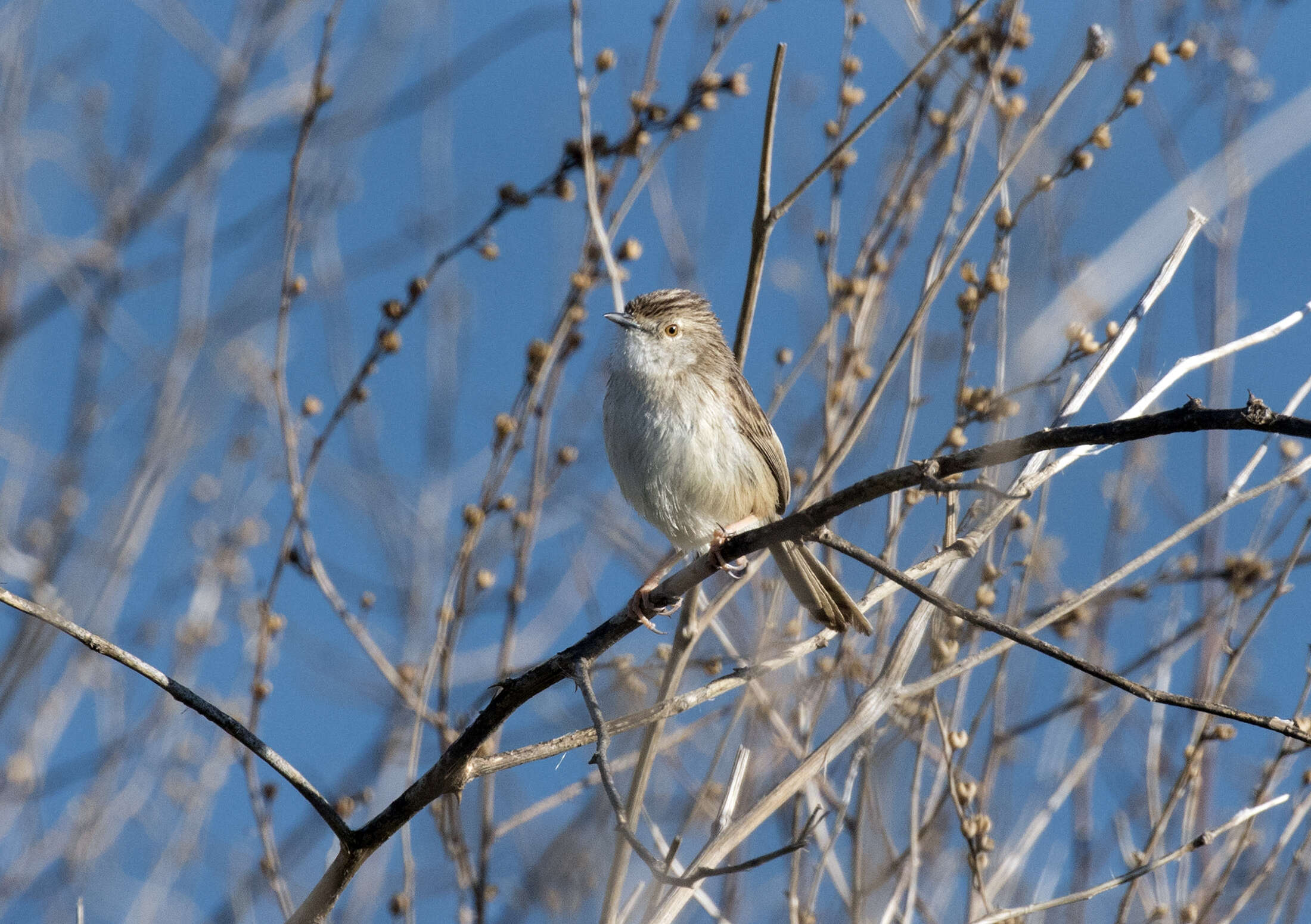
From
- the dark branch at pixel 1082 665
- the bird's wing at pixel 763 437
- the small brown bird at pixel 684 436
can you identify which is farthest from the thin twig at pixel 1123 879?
the bird's wing at pixel 763 437

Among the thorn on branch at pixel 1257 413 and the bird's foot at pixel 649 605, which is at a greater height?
the bird's foot at pixel 649 605

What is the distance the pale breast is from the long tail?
0.51 m

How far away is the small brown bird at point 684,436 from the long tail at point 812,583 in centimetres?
47

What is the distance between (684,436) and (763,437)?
1.19 ft

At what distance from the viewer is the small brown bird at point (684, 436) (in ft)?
15.1

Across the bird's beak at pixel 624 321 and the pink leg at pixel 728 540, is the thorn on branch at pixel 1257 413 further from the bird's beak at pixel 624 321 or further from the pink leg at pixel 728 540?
the bird's beak at pixel 624 321

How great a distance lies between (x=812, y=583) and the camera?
4148 millimetres

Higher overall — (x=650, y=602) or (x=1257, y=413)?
(x=650, y=602)

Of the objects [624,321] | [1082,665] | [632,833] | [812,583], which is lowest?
[1082,665]

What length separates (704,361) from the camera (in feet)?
16.0

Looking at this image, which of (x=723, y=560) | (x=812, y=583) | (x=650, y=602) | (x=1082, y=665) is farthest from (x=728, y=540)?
(x=1082, y=665)

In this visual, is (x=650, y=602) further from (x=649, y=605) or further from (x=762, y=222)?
(x=762, y=222)

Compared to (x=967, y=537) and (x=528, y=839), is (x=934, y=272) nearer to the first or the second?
(x=967, y=537)

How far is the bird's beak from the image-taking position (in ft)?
16.0
